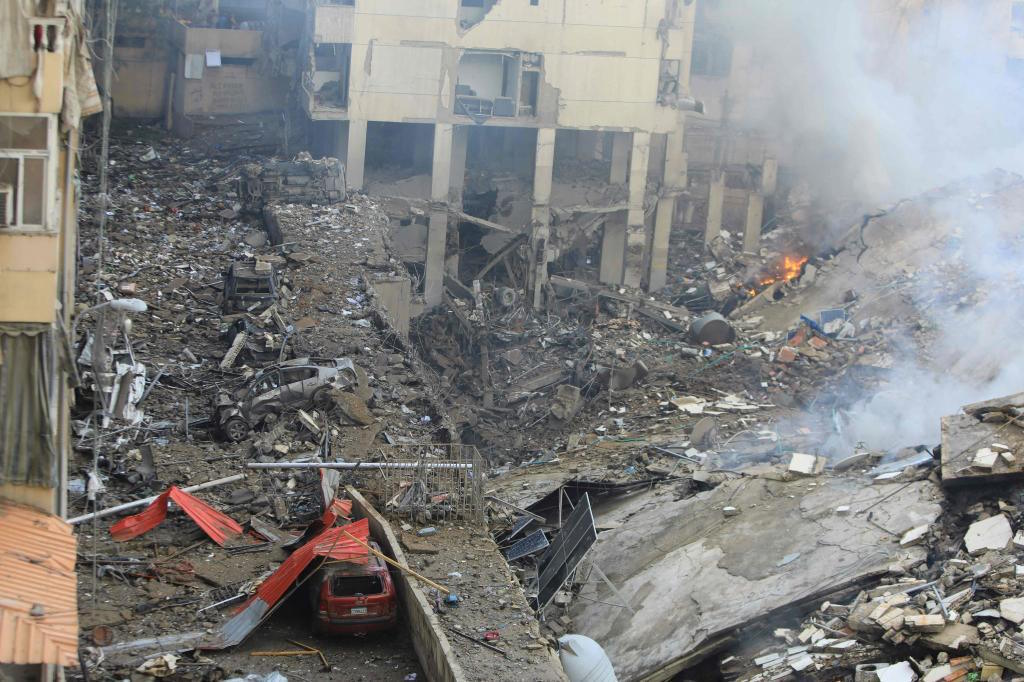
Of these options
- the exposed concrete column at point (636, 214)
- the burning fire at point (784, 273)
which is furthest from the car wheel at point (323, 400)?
the exposed concrete column at point (636, 214)

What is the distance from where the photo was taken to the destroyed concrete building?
1291 cm

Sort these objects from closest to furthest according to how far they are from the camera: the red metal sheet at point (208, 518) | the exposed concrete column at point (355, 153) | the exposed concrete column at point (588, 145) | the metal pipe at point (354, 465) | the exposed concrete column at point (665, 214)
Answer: the red metal sheet at point (208, 518), the metal pipe at point (354, 465), the exposed concrete column at point (355, 153), the exposed concrete column at point (665, 214), the exposed concrete column at point (588, 145)

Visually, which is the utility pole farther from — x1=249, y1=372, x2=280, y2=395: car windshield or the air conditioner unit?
x1=249, y1=372, x2=280, y2=395: car windshield

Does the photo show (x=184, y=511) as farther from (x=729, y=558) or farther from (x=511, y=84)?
(x=511, y=84)

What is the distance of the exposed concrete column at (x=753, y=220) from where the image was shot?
112 ft

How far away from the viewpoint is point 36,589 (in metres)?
9.38

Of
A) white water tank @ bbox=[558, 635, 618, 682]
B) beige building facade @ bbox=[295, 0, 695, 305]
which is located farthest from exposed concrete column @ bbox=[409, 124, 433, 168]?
white water tank @ bbox=[558, 635, 618, 682]

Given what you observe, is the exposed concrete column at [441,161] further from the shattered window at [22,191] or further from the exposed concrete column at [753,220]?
the shattered window at [22,191]

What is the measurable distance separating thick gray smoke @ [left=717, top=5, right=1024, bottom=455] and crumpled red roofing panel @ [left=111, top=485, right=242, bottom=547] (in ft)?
54.6

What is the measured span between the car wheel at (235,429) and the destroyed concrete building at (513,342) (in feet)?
0.21

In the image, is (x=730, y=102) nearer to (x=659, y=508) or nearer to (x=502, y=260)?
Result: (x=502, y=260)

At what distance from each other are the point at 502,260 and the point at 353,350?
1201 cm

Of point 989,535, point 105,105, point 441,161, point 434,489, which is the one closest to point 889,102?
point 441,161

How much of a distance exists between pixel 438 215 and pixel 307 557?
743 inches
